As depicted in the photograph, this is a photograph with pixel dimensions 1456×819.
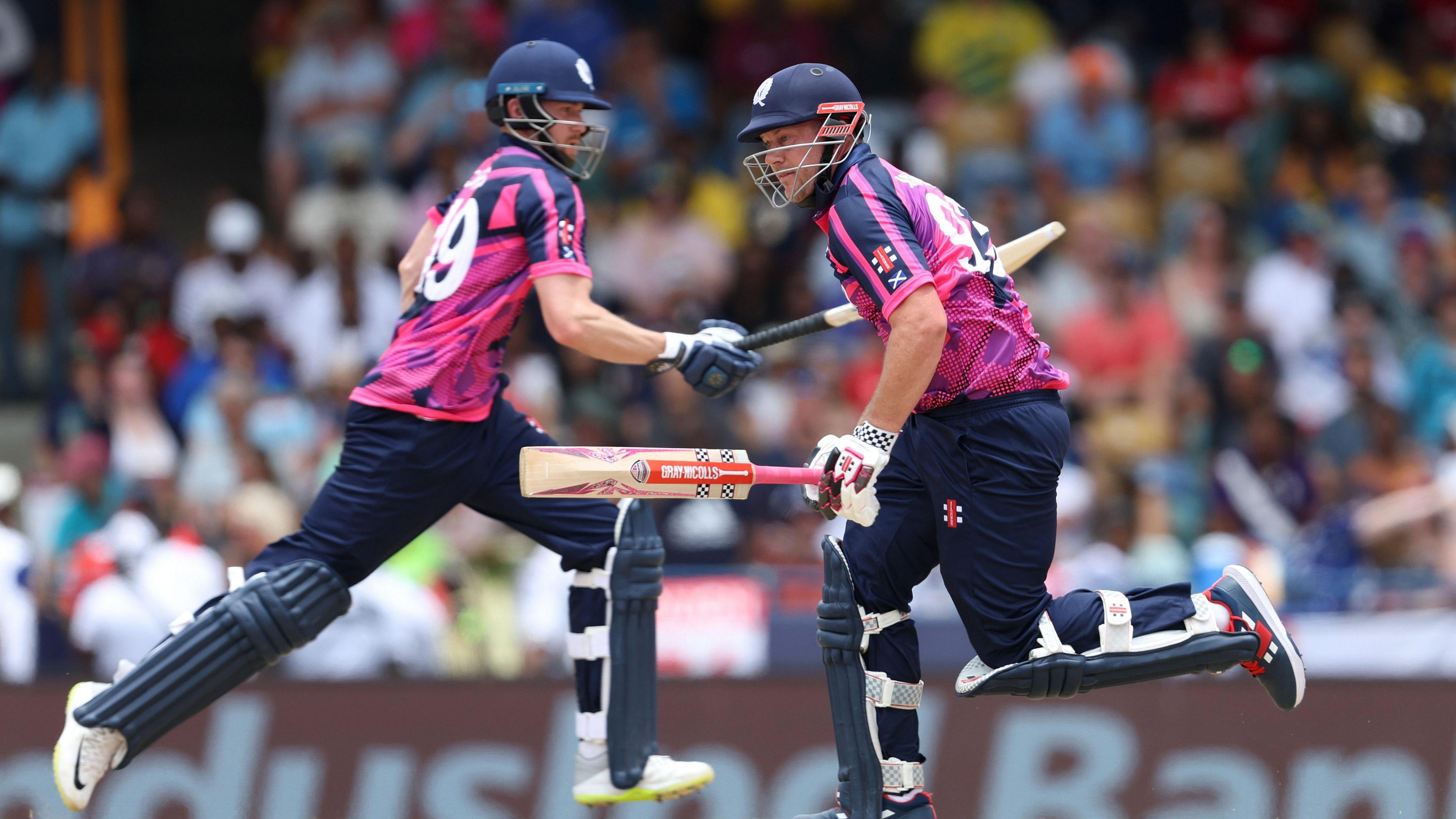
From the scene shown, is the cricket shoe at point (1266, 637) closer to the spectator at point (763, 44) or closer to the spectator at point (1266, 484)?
the spectator at point (1266, 484)

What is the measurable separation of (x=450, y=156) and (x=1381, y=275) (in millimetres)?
5727

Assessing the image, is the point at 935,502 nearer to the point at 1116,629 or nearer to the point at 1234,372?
the point at 1116,629

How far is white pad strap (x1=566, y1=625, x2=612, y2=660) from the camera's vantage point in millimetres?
5848

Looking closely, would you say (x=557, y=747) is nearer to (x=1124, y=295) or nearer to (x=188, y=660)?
(x=188, y=660)

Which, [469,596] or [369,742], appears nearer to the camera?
[369,742]

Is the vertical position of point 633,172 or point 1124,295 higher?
point 633,172

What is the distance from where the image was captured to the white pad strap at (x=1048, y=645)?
5234 mm

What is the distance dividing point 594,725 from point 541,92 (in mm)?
1997

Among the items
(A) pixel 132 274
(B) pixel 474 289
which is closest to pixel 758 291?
(A) pixel 132 274

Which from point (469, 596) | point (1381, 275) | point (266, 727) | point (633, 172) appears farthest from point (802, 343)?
point (266, 727)

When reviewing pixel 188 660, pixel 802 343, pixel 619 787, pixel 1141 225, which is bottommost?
pixel 619 787

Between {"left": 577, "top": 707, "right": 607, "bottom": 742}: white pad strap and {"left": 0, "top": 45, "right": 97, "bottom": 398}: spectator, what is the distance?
697 centimetres

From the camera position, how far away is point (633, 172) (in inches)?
473

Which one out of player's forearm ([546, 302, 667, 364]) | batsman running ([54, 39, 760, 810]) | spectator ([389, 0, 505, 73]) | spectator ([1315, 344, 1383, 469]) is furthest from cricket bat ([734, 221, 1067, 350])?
spectator ([389, 0, 505, 73])
